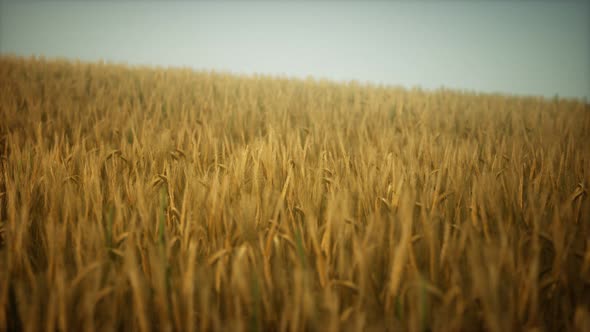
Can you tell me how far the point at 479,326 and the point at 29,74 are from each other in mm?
4980

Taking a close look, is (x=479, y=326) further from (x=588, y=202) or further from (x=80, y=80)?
(x=80, y=80)

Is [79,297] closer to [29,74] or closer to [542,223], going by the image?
[542,223]

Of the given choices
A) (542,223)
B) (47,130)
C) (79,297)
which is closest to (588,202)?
(542,223)

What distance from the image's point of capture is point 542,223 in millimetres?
748

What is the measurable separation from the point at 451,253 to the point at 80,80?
164 inches

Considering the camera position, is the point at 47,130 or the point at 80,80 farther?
the point at 80,80

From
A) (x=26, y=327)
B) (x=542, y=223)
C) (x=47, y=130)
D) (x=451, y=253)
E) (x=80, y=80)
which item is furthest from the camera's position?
(x=80, y=80)

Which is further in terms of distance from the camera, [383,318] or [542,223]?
[542,223]

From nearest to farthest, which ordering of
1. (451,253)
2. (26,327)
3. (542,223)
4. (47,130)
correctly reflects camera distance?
(26,327), (451,253), (542,223), (47,130)

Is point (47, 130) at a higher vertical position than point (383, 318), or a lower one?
higher

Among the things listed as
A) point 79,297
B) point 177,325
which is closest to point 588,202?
point 177,325

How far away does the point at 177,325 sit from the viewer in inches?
18.2

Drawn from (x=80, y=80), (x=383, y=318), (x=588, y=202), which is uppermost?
(x=80, y=80)

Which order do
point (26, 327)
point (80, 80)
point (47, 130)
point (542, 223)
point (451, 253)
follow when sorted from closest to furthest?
1. point (26, 327)
2. point (451, 253)
3. point (542, 223)
4. point (47, 130)
5. point (80, 80)
